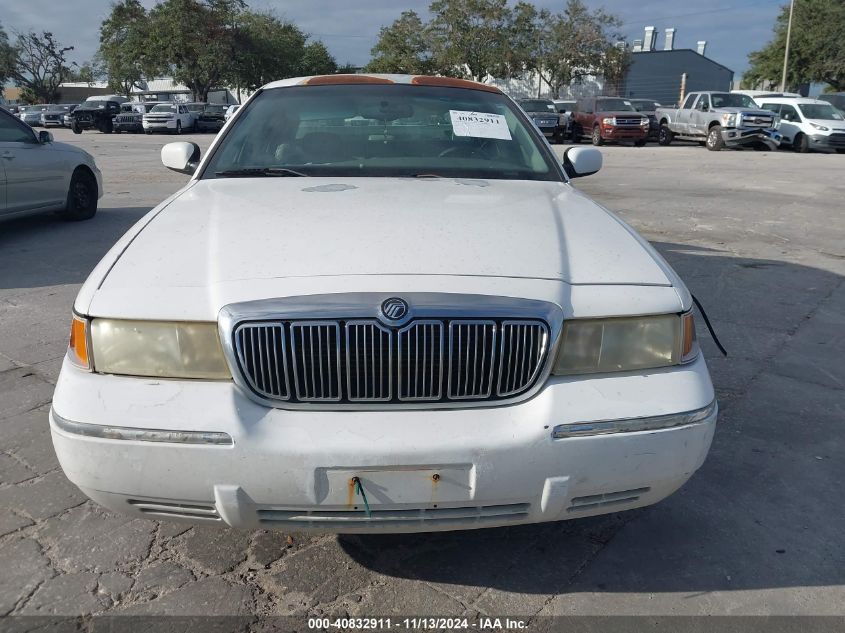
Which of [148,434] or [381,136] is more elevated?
[381,136]

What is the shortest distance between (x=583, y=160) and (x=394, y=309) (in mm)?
2454

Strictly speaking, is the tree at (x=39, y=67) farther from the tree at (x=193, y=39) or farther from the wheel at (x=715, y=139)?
the wheel at (x=715, y=139)

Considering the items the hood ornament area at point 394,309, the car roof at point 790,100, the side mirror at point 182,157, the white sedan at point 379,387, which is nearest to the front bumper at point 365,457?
the white sedan at point 379,387

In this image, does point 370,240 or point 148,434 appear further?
point 370,240

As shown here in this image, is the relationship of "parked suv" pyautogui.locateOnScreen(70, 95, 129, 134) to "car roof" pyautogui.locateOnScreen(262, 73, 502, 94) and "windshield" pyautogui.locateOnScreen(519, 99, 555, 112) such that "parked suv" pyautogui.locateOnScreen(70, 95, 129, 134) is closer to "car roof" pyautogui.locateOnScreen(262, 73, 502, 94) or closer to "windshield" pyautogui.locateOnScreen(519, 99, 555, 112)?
"windshield" pyautogui.locateOnScreen(519, 99, 555, 112)

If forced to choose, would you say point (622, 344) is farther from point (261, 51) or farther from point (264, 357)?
point (261, 51)

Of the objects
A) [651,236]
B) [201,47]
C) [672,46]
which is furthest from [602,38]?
[651,236]

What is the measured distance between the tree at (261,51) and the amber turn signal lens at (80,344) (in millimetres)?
50883

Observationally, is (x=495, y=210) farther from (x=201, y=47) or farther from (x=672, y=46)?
(x=672, y=46)

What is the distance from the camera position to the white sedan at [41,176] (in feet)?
24.5

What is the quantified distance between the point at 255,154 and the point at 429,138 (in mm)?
890

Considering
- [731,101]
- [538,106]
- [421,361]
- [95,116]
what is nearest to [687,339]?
[421,361]

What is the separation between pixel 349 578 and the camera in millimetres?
2426

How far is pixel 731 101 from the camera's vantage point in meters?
23.2
